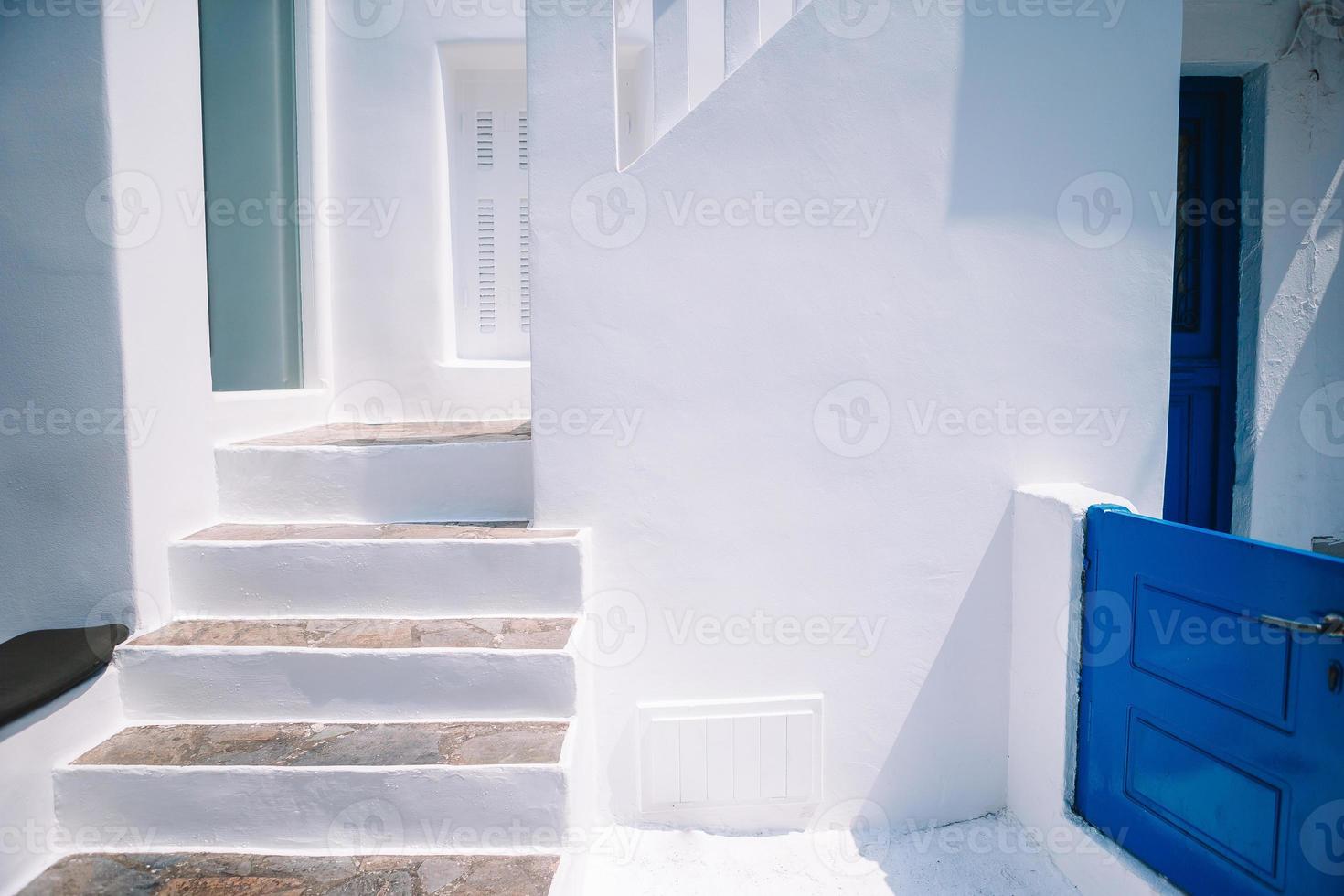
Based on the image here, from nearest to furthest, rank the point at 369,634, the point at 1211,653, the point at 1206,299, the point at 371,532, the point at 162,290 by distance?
the point at 1211,653 < the point at 369,634 < the point at 162,290 < the point at 371,532 < the point at 1206,299

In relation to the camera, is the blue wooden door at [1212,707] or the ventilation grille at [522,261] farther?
the ventilation grille at [522,261]

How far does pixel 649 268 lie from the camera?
A: 318 centimetres

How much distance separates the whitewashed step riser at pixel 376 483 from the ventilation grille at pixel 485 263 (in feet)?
6.99

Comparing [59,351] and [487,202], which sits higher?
[487,202]

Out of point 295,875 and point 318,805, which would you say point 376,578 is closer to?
point 318,805

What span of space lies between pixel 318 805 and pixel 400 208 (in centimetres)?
382

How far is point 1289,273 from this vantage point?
4.34 meters

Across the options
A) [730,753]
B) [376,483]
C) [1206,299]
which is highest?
[1206,299]

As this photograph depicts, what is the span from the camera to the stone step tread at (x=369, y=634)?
2721 mm

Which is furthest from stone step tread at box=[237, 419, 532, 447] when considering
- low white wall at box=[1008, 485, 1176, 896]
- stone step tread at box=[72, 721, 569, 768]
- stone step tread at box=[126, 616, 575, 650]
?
low white wall at box=[1008, 485, 1176, 896]

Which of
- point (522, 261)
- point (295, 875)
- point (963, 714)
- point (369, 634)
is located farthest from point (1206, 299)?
point (295, 875)

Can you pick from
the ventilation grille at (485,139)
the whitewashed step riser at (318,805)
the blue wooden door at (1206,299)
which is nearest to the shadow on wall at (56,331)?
the whitewashed step riser at (318,805)

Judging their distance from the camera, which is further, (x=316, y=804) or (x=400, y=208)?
(x=400, y=208)

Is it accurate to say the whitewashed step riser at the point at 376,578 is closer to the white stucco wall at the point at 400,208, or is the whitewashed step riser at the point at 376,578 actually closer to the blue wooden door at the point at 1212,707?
the blue wooden door at the point at 1212,707
